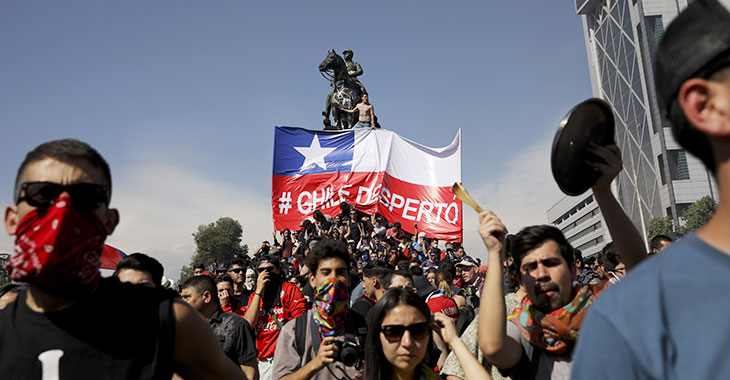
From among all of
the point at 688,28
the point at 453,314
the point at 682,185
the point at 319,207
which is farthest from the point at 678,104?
the point at 682,185

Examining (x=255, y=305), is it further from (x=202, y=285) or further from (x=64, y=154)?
(x=64, y=154)

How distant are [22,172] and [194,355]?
830 millimetres

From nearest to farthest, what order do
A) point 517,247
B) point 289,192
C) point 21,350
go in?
point 21,350
point 517,247
point 289,192

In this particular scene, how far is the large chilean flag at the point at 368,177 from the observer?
14.1 meters

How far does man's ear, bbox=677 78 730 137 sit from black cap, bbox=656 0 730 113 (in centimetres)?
2

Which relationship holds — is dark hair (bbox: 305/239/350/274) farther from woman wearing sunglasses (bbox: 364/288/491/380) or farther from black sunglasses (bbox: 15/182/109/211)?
black sunglasses (bbox: 15/182/109/211)

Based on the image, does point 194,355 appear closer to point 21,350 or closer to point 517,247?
point 21,350

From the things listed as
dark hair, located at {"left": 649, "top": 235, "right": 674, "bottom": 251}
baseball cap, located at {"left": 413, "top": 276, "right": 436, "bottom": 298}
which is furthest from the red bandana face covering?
dark hair, located at {"left": 649, "top": 235, "right": 674, "bottom": 251}

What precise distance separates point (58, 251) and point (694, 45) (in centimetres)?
170

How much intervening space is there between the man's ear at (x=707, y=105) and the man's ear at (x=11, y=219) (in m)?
1.88

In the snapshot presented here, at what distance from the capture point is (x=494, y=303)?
7.50 ft

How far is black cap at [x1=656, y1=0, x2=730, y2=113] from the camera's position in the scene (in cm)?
93

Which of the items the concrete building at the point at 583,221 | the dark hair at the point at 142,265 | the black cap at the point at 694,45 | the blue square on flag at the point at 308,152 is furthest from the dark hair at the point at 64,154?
the concrete building at the point at 583,221

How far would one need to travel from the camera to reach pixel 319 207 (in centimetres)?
1422
